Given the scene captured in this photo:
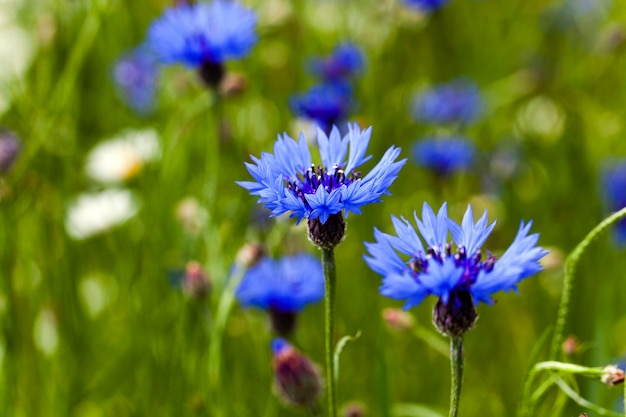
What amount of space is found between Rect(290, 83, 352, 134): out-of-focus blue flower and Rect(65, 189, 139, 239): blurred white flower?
17.0 inches

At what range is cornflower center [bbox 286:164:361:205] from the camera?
2.31 feet

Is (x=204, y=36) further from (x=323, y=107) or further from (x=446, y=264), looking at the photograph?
(x=446, y=264)

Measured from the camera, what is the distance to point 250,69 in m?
1.54

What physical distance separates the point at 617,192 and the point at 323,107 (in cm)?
55

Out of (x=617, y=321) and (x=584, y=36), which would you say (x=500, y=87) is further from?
(x=617, y=321)

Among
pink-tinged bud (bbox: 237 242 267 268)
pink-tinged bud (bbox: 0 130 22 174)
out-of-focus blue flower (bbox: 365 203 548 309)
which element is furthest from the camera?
pink-tinged bud (bbox: 0 130 22 174)

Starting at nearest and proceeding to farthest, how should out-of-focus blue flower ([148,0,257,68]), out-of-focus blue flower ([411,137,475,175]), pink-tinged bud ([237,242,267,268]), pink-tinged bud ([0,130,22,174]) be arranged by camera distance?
1. pink-tinged bud ([237,242,267,268])
2. out-of-focus blue flower ([148,0,257,68])
3. pink-tinged bud ([0,130,22,174])
4. out-of-focus blue flower ([411,137,475,175])

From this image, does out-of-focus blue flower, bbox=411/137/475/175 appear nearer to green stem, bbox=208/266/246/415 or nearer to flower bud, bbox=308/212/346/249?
green stem, bbox=208/266/246/415

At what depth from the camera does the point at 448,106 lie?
172 centimetres

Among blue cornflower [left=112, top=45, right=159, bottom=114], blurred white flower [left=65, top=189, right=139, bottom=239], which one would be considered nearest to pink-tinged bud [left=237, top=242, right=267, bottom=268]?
blurred white flower [left=65, top=189, right=139, bottom=239]

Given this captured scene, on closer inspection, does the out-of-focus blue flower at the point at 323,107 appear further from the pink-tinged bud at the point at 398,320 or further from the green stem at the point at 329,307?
the green stem at the point at 329,307

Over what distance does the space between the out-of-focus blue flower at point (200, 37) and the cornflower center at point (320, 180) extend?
0.39 m

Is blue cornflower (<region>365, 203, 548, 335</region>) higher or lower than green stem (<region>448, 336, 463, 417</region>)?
higher

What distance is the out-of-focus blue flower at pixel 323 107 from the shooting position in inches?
49.8
